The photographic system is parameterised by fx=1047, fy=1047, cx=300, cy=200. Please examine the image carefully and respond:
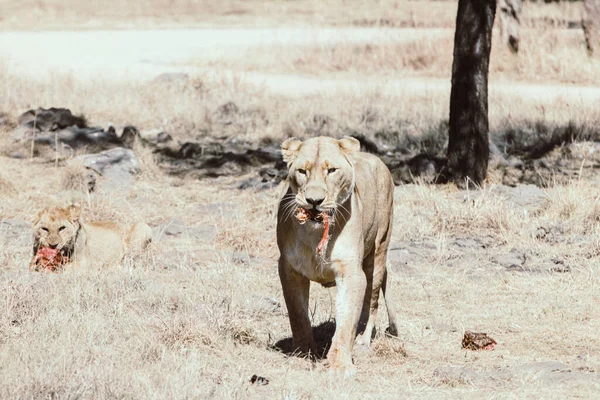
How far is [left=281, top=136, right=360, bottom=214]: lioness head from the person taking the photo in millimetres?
5668

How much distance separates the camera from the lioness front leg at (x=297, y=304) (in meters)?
6.18

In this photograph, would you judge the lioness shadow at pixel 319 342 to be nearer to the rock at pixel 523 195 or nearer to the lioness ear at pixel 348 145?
the lioness ear at pixel 348 145

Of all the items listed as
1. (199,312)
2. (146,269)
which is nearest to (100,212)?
(146,269)

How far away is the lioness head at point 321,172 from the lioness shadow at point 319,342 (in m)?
1.13

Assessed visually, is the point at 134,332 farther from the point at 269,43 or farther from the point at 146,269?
the point at 269,43

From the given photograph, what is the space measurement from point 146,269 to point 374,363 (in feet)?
9.26

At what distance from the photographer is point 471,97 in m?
12.1

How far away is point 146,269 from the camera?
8680 millimetres

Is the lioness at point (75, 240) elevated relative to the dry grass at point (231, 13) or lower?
elevated

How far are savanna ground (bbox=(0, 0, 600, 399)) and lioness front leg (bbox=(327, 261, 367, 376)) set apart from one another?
0.54ft

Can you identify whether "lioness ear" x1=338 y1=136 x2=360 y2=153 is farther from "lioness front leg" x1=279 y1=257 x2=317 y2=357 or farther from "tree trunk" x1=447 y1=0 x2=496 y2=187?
"tree trunk" x1=447 y1=0 x2=496 y2=187

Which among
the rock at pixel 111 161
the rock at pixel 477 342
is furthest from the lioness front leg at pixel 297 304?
the rock at pixel 111 161

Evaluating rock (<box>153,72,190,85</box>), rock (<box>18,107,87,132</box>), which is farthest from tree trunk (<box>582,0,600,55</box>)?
rock (<box>18,107,87,132</box>)

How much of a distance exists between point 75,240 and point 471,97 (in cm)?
546
